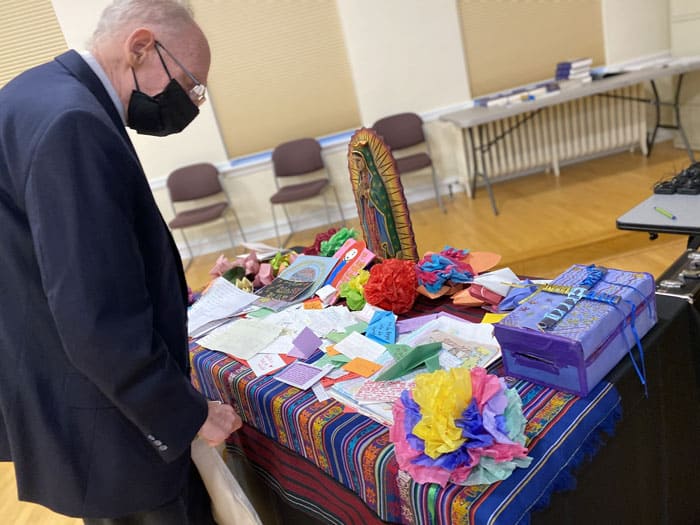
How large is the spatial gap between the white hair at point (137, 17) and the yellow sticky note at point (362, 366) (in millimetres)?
808

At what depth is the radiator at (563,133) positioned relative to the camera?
208 inches

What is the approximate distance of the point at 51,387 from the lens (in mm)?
1010

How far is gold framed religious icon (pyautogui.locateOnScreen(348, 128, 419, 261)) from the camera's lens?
171 cm

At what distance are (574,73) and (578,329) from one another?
4.60 meters

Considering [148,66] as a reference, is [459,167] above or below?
below

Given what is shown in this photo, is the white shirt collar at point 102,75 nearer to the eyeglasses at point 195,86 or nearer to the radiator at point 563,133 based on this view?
the eyeglasses at point 195,86

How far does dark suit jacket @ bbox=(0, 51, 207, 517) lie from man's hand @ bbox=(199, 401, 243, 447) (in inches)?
2.8

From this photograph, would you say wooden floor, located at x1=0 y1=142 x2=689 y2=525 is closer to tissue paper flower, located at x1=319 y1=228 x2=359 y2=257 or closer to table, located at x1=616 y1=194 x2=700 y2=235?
table, located at x1=616 y1=194 x2=700 y2=235

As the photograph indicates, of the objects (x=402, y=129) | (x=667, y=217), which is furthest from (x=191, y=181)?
(x=667, y=217)

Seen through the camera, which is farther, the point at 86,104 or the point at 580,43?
the point at 580,43

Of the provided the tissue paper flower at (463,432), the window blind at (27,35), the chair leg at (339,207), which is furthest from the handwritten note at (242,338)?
the window blind at (27,35)

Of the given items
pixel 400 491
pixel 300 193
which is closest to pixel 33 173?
pixel 400 491

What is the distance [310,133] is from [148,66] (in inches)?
175

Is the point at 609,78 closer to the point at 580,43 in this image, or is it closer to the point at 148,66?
the point at 580,43
